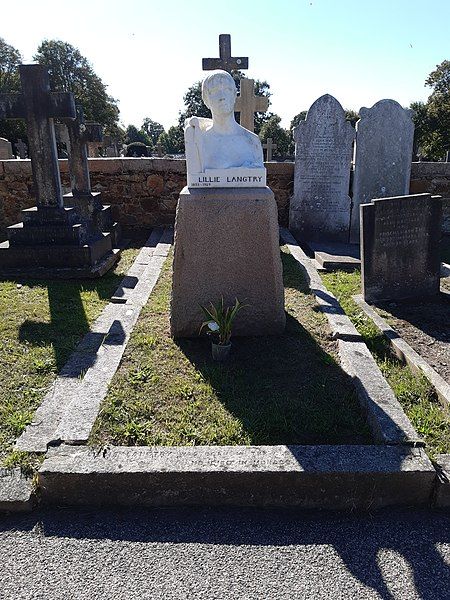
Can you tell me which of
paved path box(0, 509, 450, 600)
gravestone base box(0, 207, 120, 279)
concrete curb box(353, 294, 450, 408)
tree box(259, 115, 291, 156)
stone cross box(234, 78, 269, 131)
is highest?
tree box(259, 115, 291, 156)

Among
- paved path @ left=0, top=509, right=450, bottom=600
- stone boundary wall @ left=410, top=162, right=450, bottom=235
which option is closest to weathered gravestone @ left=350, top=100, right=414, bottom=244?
stone boundary wall @ left=410, top=162, right=450, bottom=235

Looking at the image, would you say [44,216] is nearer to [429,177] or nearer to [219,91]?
[219,91]

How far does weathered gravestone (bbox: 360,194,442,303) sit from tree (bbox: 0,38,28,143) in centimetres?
3213

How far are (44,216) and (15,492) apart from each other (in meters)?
4.25

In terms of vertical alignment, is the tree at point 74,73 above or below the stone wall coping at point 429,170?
above

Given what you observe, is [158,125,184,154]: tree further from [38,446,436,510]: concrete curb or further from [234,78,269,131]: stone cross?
[38,446,436,510]: concrete curb

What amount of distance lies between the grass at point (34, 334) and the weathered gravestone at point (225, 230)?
1.03m

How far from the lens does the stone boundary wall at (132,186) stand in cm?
823

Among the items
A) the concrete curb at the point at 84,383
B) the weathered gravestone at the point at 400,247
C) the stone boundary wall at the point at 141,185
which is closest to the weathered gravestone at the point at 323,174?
the stone boundary wall at the point at 141,185

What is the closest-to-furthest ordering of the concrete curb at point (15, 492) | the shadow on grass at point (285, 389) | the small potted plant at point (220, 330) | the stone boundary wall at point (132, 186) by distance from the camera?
1. the concrete curb at point (15, 492)
2. the shadow on grass at point (285, 389)
3. the small potted plant at point (220, 330)
4. the stone boundary wall at point (132, 186)

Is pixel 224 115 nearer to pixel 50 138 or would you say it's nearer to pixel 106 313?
pixel 106 313

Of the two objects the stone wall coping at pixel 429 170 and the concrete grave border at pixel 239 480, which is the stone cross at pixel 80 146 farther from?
the concrete grave border at pixel 239 480

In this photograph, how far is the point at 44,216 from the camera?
5.65 metres

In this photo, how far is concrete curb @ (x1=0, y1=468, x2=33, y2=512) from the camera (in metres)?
2.09
